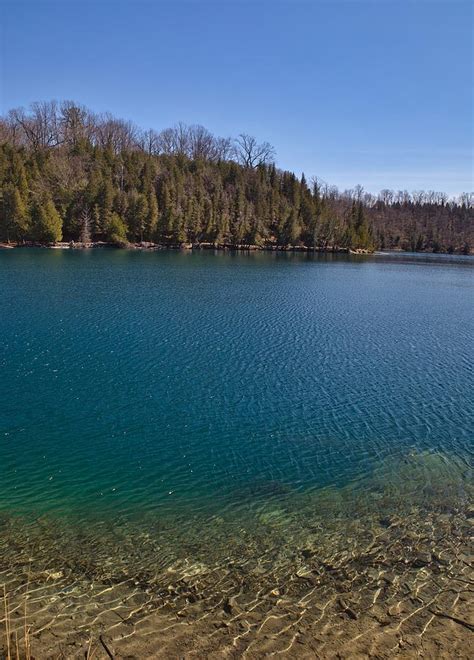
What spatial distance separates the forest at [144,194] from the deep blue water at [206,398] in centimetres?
6199

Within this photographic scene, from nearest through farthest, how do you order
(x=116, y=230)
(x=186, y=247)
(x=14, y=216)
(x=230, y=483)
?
1. (x=230, y=483)
2. (x=14, y=216)
3. (x=116, y=230)
4. (x=186, y=247)

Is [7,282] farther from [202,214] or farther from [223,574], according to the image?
[202,214]

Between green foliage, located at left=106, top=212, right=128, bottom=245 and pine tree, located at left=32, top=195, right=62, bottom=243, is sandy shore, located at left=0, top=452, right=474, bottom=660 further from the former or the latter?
green foliage, located at left=106, top=212, right=128, bottom=245

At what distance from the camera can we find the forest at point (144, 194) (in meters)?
91.8

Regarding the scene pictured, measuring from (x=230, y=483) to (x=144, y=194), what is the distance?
10195cm

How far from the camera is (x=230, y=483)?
441 inches

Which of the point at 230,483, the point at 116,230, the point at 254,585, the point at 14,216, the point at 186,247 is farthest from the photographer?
→ the point at 186,247

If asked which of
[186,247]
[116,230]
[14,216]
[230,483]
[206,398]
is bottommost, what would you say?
[230,483]

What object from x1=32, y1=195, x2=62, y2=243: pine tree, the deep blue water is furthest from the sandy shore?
x1=32, y1=195, x2=62, y2=243: pine tree

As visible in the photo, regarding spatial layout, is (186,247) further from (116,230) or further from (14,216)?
(14,216)

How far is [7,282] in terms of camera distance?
3947cm

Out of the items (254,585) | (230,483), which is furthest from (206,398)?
(254,585)

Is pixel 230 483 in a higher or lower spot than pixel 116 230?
lower

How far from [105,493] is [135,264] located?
5527 cm
